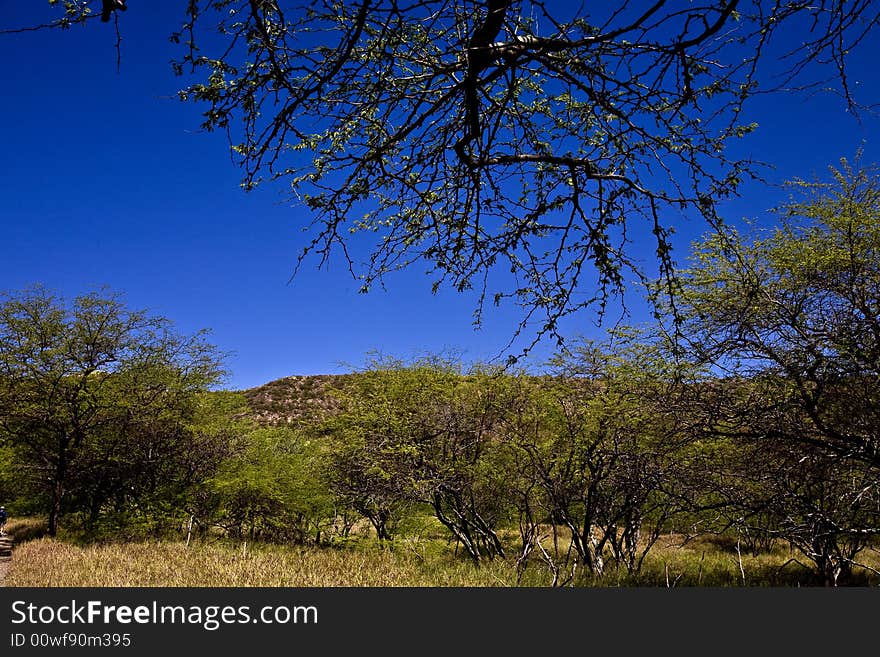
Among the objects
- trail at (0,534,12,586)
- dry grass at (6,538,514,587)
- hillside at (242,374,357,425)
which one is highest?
hillside at (242,374,357,425)

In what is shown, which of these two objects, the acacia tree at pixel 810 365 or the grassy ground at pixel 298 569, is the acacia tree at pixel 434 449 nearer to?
the grassy ground at pixel 298 569

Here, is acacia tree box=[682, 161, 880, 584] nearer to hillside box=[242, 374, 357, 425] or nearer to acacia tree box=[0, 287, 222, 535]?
acacia tree box=[0, 287, 222, 535]

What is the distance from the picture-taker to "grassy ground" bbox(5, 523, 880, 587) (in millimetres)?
8039

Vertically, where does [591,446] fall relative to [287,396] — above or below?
below

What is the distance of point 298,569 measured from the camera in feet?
30.0

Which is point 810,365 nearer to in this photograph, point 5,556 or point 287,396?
point 5,556

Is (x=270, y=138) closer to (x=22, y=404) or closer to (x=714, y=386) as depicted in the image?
(x=714, y=386)

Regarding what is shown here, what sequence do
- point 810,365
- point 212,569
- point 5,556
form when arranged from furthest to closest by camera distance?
point 5,556 < point 212,569 < point 810,365

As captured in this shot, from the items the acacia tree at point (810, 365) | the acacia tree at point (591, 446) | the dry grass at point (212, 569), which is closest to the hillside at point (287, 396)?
the dry grass at point (212, 569)

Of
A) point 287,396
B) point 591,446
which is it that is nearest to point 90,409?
point 591,446

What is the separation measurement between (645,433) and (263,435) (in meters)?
13.8

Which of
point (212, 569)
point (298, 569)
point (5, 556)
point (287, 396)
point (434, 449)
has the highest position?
point (287, 396)

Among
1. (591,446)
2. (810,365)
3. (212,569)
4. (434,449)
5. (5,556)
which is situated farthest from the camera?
(434,449)

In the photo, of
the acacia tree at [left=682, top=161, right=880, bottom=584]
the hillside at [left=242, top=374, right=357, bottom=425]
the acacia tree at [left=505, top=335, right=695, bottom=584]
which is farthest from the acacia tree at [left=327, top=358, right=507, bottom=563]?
the hillside at [left=242, top=374, right=357, bottom=425]
